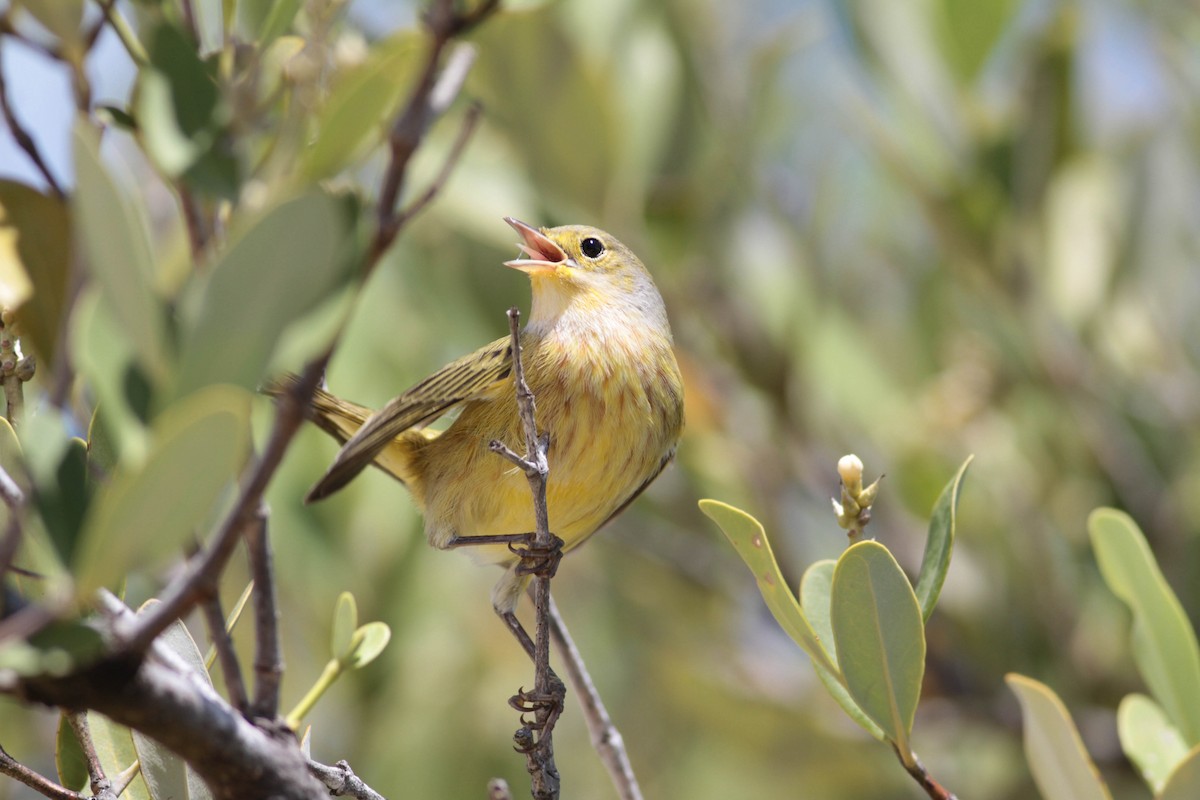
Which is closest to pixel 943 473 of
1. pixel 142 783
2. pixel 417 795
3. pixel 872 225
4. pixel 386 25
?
pixel 872 225

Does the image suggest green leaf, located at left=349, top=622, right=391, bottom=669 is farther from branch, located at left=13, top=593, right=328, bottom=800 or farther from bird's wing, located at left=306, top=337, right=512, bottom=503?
bird's wing, located at left=306, top=337, right=512, bottom=503

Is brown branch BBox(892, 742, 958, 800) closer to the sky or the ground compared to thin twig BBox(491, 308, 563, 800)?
closer to the ground

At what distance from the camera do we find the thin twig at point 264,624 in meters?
1.25

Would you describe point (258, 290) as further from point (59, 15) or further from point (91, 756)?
point (91, 756)

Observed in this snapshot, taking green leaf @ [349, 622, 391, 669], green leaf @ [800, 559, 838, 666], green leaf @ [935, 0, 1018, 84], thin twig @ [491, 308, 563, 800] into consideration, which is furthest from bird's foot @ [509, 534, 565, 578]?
green leaf @ [935, 0, 1018, 84]

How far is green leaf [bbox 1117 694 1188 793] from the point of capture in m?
2.03

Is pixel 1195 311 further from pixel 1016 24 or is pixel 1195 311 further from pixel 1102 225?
pixel 1016 24

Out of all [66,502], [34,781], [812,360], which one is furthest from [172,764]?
[812,360]

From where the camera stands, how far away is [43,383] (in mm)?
1909

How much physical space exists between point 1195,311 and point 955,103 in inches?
42.3

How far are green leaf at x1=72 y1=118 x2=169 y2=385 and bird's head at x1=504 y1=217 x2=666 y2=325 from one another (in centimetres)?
226

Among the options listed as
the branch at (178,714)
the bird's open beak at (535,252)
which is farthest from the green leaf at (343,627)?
the bird's open beak at (535,252)

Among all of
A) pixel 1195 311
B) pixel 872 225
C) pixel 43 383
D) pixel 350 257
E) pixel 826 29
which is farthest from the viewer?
pixel 872 225

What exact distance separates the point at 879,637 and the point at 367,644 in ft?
2.29
